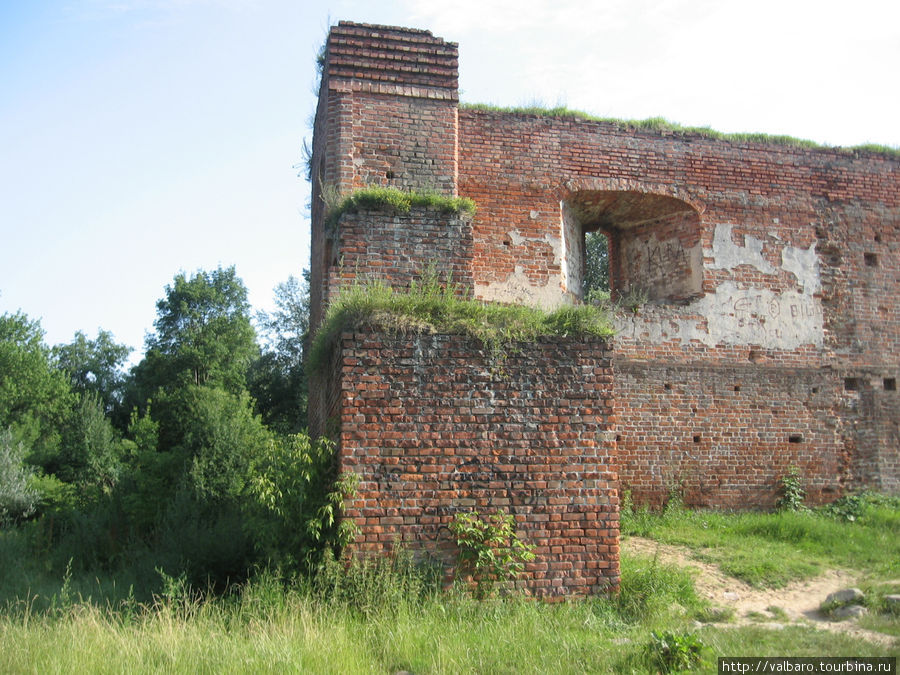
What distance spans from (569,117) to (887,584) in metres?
7.38

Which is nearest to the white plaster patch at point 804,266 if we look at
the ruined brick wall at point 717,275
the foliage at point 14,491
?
the ruined brick wall at point 717,275

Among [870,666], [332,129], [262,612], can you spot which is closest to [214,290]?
[332,129]

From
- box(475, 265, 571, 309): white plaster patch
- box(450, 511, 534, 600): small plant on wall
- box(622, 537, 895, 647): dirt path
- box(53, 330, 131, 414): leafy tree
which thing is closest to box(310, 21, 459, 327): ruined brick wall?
box(475, 265, 571, 309): white plaster patch

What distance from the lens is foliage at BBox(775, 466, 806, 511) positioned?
1074 centimetres

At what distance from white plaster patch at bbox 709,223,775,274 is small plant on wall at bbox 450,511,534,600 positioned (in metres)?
6.76

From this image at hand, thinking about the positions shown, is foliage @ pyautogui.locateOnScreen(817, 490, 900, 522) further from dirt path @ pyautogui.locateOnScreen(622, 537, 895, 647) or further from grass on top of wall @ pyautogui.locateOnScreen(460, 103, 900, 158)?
grass on top of wall @ pyautogui.locateOnScreen(460, 103, 900, 158)

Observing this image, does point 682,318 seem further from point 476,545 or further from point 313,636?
point 313,636

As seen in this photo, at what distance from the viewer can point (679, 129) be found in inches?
461

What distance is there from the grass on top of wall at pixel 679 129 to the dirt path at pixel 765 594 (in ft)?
20.5

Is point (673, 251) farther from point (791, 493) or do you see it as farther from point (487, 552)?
point (487, 552)

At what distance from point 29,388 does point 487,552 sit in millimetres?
24537

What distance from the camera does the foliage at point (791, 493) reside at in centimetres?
1074

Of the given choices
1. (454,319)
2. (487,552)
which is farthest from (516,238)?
(487,552)

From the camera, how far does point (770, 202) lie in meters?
11.8
